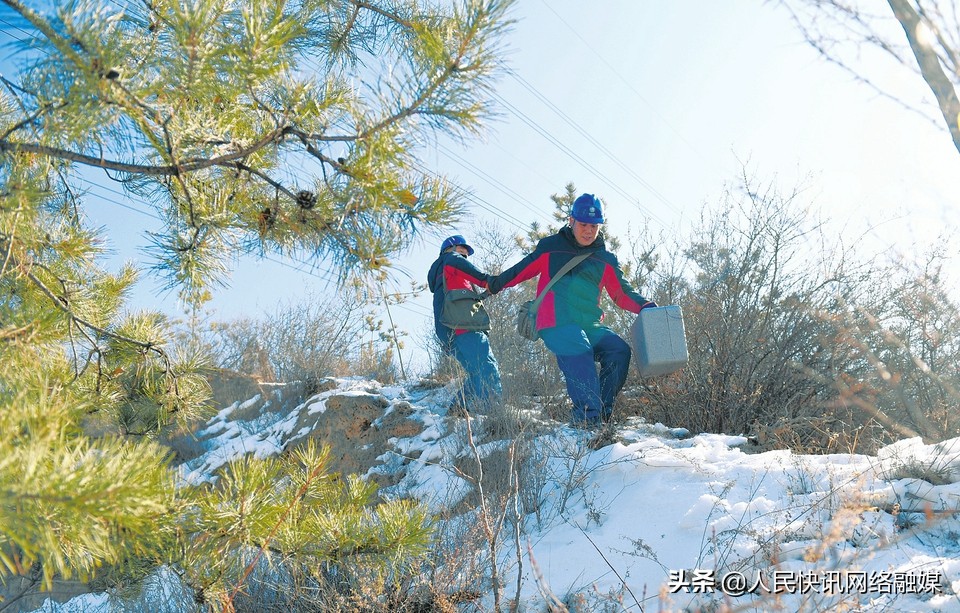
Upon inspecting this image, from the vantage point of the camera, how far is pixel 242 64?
1.79 m

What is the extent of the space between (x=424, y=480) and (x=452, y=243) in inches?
69.2

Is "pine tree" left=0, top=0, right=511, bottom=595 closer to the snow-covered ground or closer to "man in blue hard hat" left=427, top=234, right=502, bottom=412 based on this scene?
the snow-covered ground

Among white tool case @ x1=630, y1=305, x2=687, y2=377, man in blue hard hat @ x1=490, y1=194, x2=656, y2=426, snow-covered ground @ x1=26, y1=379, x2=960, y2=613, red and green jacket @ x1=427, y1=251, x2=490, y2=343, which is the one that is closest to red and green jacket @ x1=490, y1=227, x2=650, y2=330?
man in blue hard hat @ x1=490, y1=194, x2=656, y2=426

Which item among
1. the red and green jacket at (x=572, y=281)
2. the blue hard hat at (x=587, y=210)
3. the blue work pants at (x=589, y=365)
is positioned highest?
the blue hard hat at (x=587, y=210)

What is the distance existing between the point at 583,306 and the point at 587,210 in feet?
2.15

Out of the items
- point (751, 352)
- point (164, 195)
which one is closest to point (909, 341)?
point (751, 352)

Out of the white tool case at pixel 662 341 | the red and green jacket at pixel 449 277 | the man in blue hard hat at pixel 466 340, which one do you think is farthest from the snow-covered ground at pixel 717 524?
the red and green jacket at pixel 449 277

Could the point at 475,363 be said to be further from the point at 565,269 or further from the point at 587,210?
the point at 587,210

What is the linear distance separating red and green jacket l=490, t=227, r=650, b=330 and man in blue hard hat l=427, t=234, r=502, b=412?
1.40 ft

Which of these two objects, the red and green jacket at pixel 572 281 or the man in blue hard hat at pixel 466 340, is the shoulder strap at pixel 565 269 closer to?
the red and green jacket at pixel 572 281

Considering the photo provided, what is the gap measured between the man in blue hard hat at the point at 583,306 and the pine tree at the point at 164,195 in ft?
7.52

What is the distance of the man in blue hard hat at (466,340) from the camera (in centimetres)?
516

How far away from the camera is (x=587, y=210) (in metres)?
4.71

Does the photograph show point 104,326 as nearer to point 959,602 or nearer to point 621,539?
point 621,539
